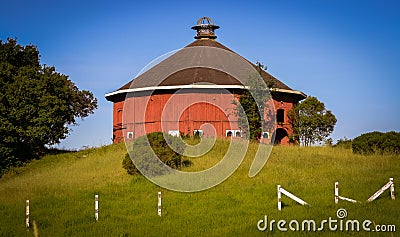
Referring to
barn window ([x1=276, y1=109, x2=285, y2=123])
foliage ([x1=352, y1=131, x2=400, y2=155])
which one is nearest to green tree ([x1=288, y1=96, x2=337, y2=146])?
barn window ([x1=276, y1=109, x2=285, y2=123])

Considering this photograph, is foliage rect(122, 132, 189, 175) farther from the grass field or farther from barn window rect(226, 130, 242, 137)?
barn window rect(226, 130, 242, 137)

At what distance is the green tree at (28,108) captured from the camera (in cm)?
3375

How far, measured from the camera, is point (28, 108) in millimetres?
34219

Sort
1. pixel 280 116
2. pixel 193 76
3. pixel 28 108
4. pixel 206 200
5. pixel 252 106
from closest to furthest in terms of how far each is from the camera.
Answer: pixel 206 200, pixel 28 108, pixel 252 106, pixel 193 76, pixel 280 116

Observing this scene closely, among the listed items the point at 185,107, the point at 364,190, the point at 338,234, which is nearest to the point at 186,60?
the point at 185,107

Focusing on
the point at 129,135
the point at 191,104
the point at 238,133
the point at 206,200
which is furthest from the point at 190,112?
the point at 206,200

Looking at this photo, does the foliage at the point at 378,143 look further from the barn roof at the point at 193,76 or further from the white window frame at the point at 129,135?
the white window frame at the point at 129,135

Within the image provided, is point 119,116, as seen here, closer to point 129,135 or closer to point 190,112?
point 129,135

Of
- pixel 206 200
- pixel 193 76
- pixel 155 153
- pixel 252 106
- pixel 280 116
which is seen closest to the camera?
pixel 206 200

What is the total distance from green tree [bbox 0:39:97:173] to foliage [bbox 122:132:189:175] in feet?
40.2

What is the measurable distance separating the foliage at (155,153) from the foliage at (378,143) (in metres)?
9.78

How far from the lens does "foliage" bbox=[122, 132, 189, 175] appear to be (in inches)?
893

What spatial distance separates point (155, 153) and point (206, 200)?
5.73m

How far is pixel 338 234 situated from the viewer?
42.1ft
